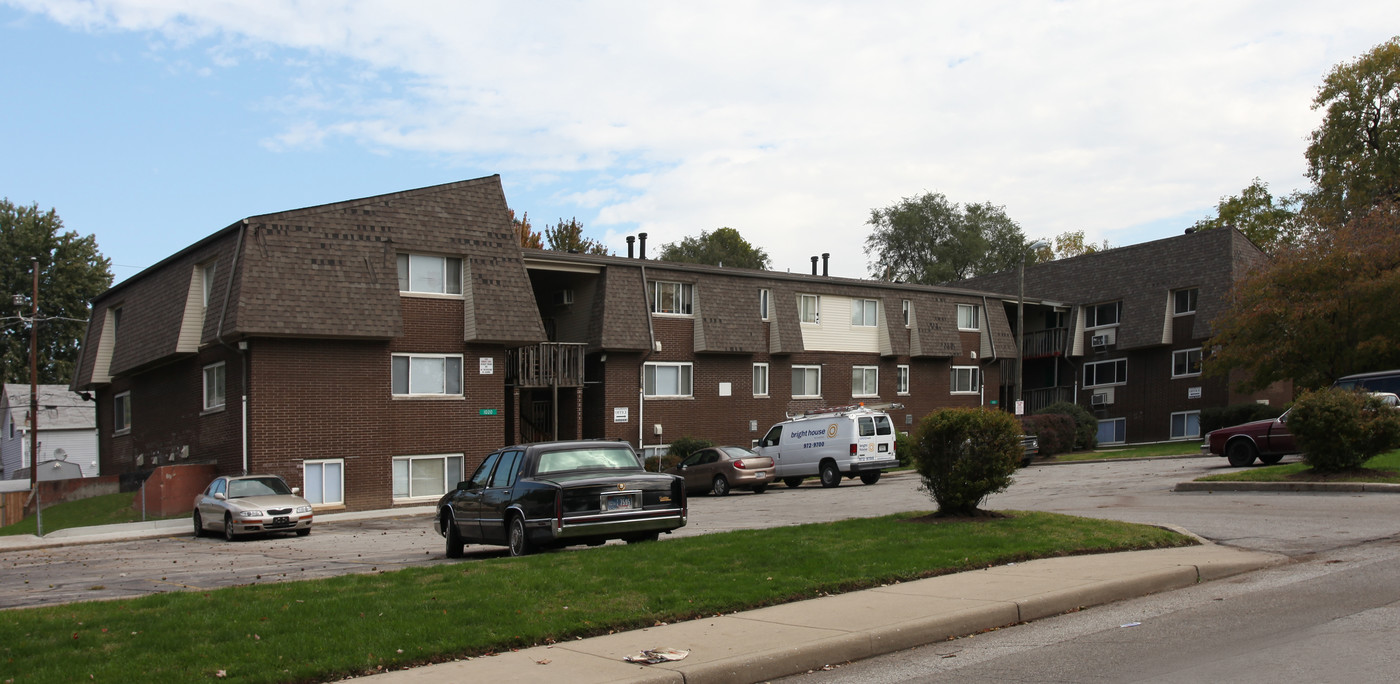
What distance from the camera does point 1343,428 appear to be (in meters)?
19.2

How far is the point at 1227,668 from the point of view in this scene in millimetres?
7211

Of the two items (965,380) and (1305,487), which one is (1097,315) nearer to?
(965,380)

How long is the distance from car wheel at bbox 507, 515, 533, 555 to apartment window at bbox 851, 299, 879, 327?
30.1 m

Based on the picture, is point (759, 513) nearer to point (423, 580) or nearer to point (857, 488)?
point (857, 488)

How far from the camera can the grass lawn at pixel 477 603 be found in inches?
302

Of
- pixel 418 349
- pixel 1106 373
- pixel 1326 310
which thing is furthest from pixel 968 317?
pixel 418 349

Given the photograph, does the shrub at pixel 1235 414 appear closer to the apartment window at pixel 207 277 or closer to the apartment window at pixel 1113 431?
the apartment window at pixel 1113 431

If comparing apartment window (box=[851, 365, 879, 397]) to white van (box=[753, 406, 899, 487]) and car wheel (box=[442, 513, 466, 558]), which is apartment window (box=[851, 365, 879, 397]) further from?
car wheel (box=[442, 513, 466, 558])

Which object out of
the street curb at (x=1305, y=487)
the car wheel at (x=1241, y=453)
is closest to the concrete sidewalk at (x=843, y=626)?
the street curb at (x=1305, y=487)

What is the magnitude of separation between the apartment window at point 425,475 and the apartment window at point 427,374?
6.15ft

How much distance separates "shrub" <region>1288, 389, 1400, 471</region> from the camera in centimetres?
1920

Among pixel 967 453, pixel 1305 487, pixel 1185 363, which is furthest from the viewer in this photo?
pixel 1185 363

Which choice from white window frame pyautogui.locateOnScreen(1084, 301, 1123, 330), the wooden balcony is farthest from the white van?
white window frame pyautogui.locateOnScreen(1084, 301, 1123, 330)

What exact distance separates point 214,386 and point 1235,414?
3462 centimetres
